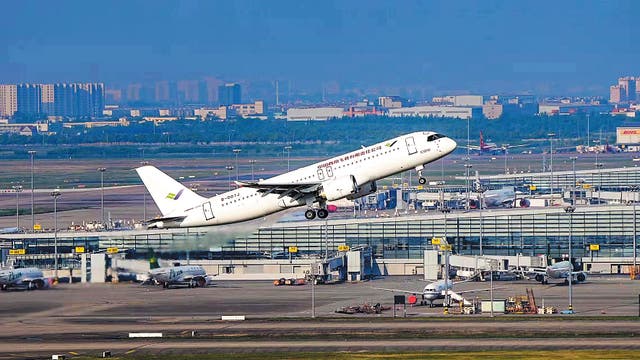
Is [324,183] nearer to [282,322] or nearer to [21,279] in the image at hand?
[282,322]

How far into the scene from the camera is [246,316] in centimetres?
12225

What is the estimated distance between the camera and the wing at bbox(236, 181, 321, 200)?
109625 millimetres

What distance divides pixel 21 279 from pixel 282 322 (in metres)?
39.3

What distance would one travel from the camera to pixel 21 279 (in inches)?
5832

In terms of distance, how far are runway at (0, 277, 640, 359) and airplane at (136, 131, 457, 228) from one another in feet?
25.4

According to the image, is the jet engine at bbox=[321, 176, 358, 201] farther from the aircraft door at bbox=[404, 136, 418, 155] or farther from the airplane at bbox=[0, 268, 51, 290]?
the airplane at bbox=[0, 268, 51, 290]

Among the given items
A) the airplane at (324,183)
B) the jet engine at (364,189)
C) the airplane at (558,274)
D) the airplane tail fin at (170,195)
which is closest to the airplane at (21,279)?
the airplane tail fin at (170,195)

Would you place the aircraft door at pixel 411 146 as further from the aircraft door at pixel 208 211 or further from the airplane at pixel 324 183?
the aircraft door at pixel 208 211

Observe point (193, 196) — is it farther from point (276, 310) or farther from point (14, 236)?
point (14, 236)

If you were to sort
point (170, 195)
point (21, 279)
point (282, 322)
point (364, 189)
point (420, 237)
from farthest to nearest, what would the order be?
point (420, 237) → point (21, 279) → point (170, 195) → point (282, 322) → point (364, 189)

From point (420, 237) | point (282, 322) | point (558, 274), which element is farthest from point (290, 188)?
point (420, 237)

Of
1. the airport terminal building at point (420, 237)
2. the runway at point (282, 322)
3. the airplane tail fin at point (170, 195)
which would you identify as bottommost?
the runway at point (282, 322)

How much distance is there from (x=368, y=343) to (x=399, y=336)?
11.8ft

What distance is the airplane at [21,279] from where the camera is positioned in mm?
147875
